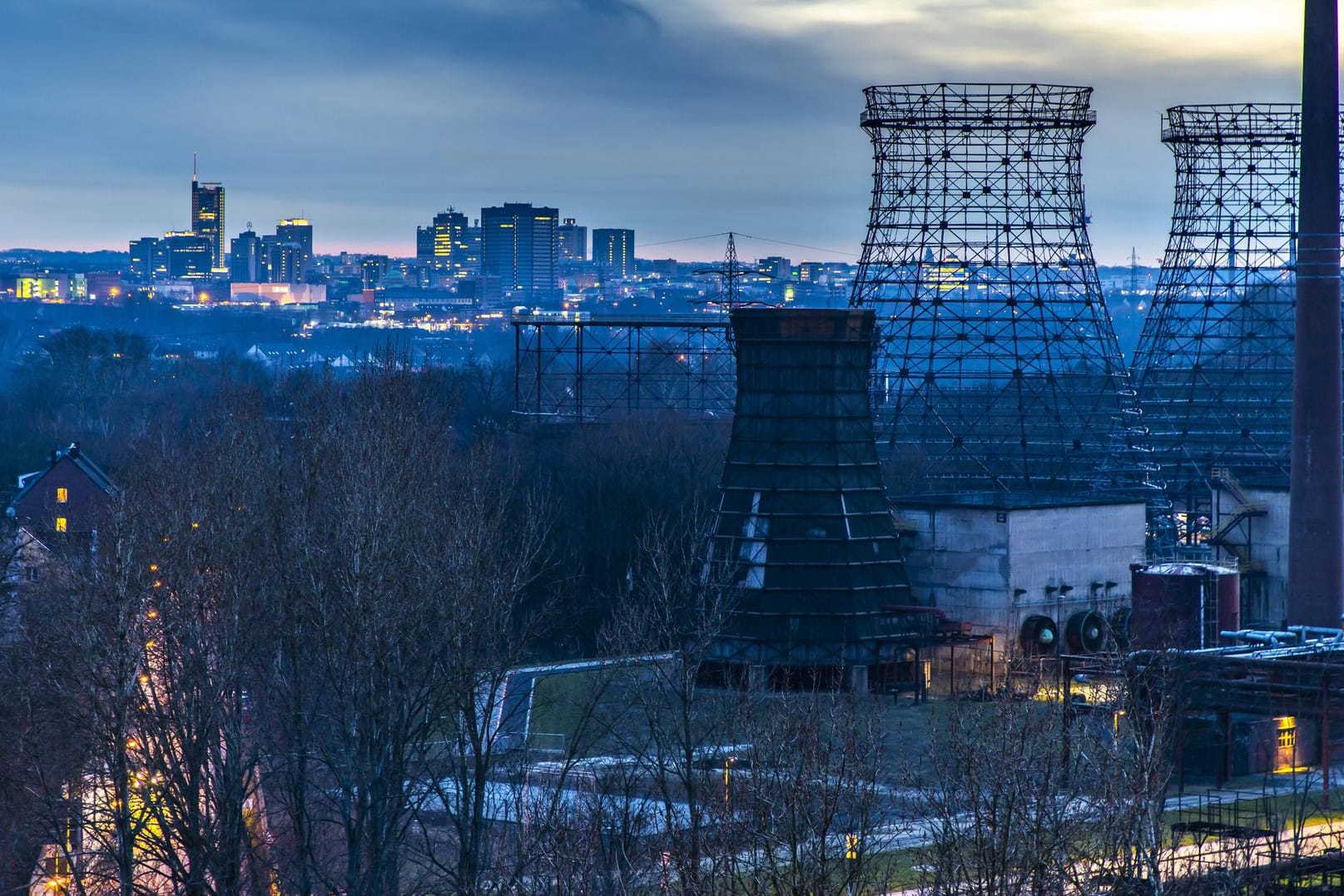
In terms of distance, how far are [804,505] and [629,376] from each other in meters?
25.0

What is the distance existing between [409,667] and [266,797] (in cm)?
692

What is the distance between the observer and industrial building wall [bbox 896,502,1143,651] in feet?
171

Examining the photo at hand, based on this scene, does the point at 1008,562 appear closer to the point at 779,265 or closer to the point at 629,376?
the point at 629,376

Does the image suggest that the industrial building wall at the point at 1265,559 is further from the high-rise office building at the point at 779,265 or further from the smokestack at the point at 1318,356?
the high-rise office building at the point at 779,265

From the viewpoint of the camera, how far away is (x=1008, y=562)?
51812 millimetres

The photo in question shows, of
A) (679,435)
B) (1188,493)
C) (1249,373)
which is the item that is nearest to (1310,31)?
(1188,493)

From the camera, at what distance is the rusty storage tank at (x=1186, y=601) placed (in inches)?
1962

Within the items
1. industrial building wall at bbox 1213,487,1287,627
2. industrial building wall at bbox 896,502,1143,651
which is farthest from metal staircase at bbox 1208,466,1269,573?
industrial building wall at bbox 896,502,1143,651

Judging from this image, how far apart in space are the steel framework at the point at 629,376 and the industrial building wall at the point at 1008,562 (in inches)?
540

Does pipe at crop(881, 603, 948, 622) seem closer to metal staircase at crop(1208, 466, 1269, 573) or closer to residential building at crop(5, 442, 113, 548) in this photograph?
metal staircase at crop(1208, 466, 1269, 573)

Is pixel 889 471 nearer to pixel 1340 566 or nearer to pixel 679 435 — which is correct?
pixel 679 435

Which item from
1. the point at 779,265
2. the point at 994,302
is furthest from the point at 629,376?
the point at 779,265

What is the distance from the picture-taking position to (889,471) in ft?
232

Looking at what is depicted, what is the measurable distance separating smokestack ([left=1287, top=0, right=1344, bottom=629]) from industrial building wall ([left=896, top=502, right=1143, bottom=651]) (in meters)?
5.72
